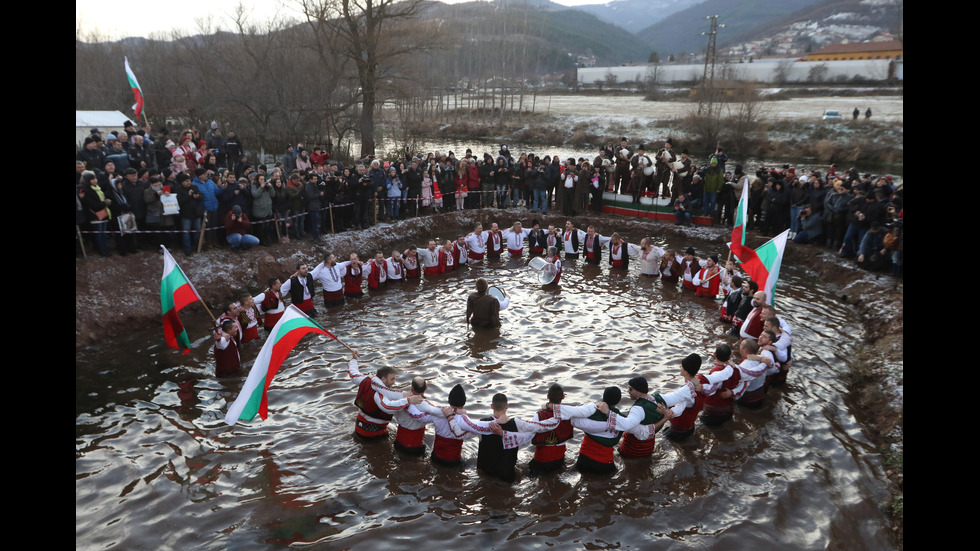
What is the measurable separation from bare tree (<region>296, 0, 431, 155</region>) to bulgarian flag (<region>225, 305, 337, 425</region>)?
22.6 meters

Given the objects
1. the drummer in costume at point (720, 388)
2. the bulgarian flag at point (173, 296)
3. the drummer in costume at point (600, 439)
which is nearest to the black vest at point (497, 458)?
the drummer in costume at point (600, 439)

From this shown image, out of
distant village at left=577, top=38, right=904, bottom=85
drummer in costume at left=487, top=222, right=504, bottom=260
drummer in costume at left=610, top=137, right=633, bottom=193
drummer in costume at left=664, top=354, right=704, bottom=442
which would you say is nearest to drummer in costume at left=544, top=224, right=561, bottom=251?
drummer in costume at left=487, top=222, right=504, bottom=260

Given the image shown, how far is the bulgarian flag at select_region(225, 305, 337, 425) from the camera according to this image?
773cm

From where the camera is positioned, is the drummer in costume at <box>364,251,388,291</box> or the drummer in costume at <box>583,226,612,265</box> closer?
the drummer in costume at <box>364,251,388,291</box>

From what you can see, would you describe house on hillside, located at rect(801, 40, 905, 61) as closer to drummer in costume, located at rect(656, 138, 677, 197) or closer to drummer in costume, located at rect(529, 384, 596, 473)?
drummer in costume, located at rect(656, 138, 677, 197)

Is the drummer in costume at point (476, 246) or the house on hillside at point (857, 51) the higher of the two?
the house on hillside at point (857, 51)

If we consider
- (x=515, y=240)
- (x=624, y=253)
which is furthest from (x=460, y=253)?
(x=624, y=253)

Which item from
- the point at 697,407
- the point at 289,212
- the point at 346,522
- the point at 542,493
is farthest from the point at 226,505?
the point at 289,212

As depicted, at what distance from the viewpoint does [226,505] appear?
7.19 m

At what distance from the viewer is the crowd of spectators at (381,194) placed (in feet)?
44.8

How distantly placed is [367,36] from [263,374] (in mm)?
24151

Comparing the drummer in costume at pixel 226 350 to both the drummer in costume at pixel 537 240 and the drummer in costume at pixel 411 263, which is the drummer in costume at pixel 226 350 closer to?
the drummer in costume at pixel 411 263

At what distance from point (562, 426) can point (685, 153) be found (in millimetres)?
15499

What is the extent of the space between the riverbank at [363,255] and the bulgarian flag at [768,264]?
223 centimetres
